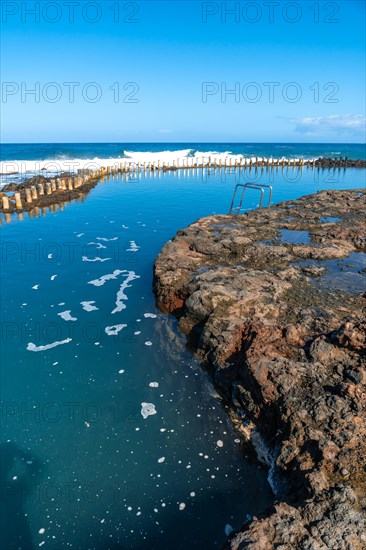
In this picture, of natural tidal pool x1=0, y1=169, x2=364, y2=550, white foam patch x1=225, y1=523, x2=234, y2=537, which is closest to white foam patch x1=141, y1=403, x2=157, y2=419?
natural tidal pool x1=0, y1=169, x2=364, y2=550

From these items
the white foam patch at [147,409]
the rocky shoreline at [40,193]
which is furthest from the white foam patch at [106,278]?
the rocky shoreline at [40,193]

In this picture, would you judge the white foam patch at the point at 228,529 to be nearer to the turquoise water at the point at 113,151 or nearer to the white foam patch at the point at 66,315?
the white foam patch at the point at 66,315

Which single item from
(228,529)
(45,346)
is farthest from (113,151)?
(228,529)

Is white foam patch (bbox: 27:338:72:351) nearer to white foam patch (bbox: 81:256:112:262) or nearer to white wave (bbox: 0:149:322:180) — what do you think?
white foam patch (bbox: 81:256:112:262)

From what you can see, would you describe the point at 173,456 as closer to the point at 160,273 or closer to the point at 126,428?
the point at 126,428

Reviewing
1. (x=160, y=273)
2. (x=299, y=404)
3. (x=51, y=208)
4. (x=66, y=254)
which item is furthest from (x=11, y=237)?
(x=299, y=404)

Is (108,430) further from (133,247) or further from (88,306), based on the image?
(133,247)
